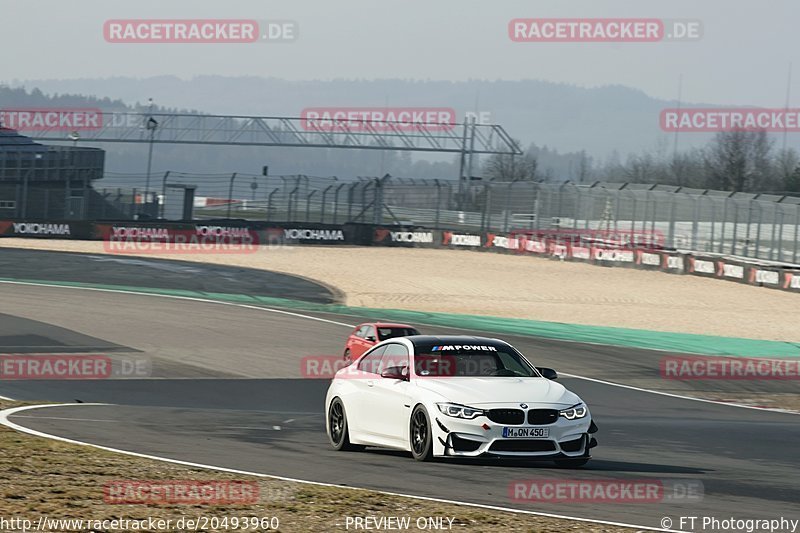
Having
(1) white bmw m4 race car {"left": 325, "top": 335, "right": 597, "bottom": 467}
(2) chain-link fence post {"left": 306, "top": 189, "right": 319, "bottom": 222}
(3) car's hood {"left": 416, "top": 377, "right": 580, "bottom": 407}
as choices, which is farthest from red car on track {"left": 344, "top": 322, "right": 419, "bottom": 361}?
(2) chain-link fence post {"left": 306, "top": 189, "right": 319, "bottom": 222}

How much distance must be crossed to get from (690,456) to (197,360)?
1278 cm

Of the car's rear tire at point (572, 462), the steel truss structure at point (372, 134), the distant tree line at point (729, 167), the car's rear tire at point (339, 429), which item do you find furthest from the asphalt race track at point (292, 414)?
the distant tree line at point (729, 167)

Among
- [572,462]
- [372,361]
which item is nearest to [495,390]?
[572,462]

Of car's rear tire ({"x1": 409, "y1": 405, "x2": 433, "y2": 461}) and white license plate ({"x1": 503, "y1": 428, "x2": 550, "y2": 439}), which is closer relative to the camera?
white license plate ({"x1": 503, "y1": 428, "x2": 550, "y2": 439})

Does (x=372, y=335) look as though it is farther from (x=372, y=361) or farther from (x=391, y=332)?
(x=372, y=361)

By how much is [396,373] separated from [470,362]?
0.77 metres

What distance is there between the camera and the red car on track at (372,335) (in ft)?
76.5

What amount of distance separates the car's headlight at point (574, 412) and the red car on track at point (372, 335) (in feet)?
37.4

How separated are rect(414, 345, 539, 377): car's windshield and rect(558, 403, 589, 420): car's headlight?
0.96 meters

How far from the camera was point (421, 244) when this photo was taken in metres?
57.7

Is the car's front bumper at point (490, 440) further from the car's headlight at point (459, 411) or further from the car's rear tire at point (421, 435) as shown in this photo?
the car's rear tire at point (421, 435)

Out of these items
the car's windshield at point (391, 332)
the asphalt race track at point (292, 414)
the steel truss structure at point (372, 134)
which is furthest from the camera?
the steel truss structure at point (372, 134)

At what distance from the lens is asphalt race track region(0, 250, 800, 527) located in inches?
417

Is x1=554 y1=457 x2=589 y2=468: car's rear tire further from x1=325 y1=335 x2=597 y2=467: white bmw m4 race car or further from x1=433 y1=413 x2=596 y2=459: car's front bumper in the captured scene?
x1=433 y1=413 x2=596 y2=459: car's front bumper
